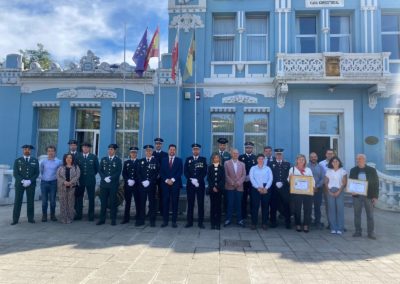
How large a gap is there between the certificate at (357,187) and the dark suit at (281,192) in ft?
4.51

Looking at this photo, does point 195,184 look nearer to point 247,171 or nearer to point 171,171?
point 171,171

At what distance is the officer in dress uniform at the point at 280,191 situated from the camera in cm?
784

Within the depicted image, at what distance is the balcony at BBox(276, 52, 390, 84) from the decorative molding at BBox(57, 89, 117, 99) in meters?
6.53

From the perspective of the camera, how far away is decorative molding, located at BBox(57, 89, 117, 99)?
41.3ft

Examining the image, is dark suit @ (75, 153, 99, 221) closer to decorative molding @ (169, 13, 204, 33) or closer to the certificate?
the certificate

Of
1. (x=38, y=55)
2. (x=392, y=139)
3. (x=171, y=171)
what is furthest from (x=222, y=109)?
(x=38, y=55)

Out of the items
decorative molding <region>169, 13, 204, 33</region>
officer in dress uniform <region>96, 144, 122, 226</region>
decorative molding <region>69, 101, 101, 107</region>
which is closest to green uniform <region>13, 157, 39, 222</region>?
officer in dress uniform <region>96, 144, 122, 226</region>

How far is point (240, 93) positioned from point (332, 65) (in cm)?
352

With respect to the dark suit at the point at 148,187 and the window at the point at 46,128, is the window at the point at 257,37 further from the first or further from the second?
the window at the point at 46,128

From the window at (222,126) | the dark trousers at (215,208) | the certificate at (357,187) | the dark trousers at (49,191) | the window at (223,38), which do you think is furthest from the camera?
the window at (223,38)

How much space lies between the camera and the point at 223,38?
44.4ft

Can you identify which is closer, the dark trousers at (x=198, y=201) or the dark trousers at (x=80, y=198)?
the dark trousers at (x=198, y=201)

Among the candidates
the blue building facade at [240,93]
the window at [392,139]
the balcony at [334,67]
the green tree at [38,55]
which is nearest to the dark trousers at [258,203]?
the blue building facade at [240,93]

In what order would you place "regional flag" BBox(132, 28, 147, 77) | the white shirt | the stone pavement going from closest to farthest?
1. the stone pavement
2. the white shirt
3. "regional flag" BBox(132, 28, 147, 77)
